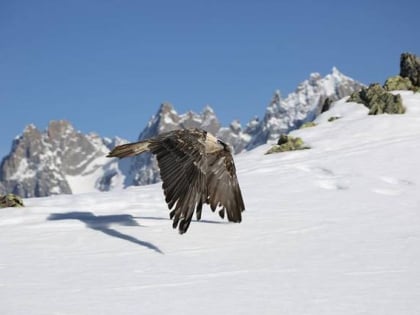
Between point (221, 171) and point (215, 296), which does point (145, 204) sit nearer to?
point (221, 171)

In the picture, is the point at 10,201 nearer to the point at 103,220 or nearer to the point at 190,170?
the point at 103,220

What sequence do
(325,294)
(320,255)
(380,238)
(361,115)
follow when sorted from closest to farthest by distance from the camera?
(325,294) < (320,255) < (380,238) < (361,115)

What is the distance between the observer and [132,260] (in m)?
5.83

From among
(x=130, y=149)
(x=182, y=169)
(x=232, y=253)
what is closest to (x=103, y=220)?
(x=130, y=149)

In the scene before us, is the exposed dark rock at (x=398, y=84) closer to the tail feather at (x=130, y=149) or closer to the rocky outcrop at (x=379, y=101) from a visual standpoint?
the rocky outcrop at (x=379, y=101)

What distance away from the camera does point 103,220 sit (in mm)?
8422

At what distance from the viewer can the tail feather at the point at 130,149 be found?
7.43m

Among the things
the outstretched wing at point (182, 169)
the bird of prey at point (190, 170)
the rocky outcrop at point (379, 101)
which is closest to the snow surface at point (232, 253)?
the bird of prey at point (190, 170)

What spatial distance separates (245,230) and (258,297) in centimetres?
288

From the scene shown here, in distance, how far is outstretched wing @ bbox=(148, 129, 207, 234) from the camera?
6262mm

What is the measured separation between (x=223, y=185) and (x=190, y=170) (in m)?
1.45

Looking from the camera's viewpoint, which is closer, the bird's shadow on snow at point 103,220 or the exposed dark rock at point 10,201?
the bird's shadow on snow at point 103,220

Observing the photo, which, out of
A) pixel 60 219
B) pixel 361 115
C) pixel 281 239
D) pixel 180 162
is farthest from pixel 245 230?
pixel 361 115

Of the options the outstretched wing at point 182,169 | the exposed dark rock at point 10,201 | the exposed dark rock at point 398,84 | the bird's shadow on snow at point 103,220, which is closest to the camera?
the outstretched wing at point 182,169
